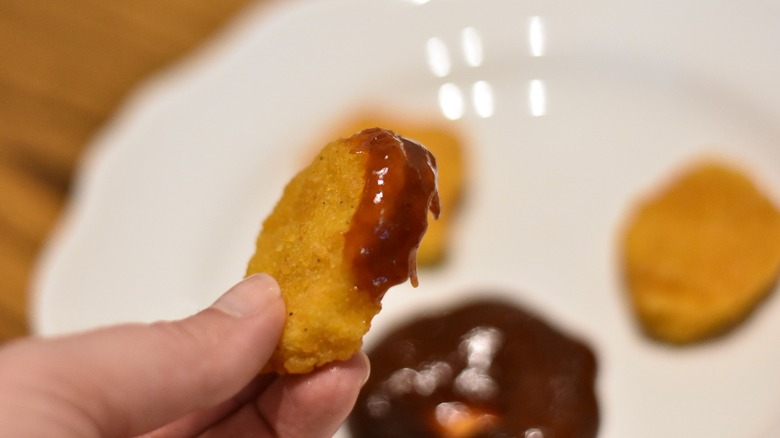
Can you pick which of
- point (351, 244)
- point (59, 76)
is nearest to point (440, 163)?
point (351, 244)

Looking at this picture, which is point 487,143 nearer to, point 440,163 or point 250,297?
point 440,163

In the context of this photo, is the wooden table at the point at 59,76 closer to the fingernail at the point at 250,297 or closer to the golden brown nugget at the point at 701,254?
the fingernail at the point at 250,297

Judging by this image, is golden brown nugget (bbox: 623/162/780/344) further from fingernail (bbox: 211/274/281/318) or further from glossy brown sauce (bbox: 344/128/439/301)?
fingernail (bbox: 211/274/281/318)

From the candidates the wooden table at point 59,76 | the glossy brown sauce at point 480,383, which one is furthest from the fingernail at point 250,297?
the wooden table at point 59,76

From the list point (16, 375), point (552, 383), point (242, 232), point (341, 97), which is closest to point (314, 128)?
point (341, 97)

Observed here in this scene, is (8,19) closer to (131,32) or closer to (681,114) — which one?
(131,32)

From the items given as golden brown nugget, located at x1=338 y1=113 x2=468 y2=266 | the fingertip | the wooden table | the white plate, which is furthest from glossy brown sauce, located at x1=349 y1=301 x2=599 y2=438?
the wooden table
